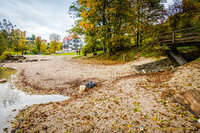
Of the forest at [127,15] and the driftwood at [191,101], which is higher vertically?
the forest at [127,15]

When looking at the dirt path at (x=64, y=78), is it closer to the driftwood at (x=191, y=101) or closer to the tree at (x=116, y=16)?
the driftwood at (x=191, y=101)

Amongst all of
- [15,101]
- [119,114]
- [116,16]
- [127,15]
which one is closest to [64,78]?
[15,101]

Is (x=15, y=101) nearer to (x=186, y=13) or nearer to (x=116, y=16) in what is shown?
(x=116, y=16)

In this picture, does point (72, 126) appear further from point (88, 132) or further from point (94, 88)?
point (94, 88)

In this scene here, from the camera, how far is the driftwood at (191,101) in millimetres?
3092

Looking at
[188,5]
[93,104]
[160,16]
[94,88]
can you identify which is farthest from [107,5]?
[93,104]

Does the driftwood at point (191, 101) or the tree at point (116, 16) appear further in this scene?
the tree at point (116, 16)

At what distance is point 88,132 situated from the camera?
3027mm

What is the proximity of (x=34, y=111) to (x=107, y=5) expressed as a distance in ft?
58.0

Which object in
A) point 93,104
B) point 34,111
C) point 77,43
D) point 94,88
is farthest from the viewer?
point 77,43

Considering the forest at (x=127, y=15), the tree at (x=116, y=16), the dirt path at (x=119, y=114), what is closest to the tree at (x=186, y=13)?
the forest at (x=127, y=15)

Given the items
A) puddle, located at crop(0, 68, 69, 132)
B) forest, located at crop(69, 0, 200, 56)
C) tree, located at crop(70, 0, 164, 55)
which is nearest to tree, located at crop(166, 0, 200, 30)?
forest, located at crop(69, 0, 200, 56)

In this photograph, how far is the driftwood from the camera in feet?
10.1

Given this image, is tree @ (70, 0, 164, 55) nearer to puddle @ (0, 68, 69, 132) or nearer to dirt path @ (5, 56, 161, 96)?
dirt path @ (5, 56, 161, 96)
